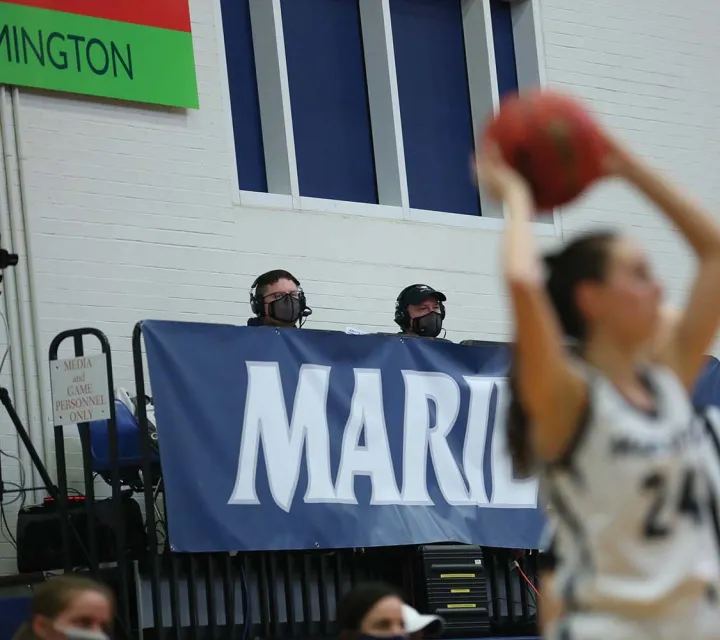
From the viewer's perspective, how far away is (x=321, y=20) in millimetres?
10117

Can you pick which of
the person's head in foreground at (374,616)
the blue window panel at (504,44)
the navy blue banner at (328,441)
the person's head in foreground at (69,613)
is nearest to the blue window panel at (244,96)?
the blue window panel at (504,44)

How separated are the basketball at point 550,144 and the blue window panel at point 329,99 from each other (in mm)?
7115

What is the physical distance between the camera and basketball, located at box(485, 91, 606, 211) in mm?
2662

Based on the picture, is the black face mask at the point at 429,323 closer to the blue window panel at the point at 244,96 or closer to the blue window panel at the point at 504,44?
the blue window panel at the point at 244,96

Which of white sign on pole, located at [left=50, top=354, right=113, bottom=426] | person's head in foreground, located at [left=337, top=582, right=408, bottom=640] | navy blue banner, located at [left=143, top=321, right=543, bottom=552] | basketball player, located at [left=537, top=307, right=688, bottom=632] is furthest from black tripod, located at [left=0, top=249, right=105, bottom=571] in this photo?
basketball player, located at [left=537, top=307, right=688, bottom=632]

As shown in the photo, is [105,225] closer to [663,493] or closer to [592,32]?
[592,32]

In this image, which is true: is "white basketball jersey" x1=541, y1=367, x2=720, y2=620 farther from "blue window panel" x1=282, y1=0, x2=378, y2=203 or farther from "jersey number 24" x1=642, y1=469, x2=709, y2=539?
"blue window panel" x1=282, y1=0, x2=378, y2=203

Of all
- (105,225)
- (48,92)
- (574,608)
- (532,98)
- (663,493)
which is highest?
(48,92)

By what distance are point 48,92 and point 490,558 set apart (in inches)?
135

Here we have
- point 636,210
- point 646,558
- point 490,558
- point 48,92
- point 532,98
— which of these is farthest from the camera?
point 636,210

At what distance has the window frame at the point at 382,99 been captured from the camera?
9.51 metres

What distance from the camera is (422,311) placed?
8547 mm

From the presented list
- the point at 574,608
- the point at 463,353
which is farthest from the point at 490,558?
the point at 574,608

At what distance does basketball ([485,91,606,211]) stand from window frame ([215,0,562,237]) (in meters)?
6.58
